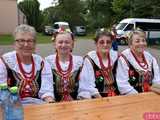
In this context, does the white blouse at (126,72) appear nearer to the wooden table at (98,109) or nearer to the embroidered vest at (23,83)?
the wooden table at (98,109)

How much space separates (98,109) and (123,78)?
1.31m

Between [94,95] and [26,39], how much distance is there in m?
0.95

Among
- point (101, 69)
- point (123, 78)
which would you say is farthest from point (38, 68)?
point (123, 78)

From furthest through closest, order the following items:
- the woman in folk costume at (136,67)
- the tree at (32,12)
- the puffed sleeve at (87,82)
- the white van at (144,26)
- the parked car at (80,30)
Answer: the tree at (32,12) < the parked car at (80,30) < the white van at (144,26) < the woman in folk costume at (136,67) < the puffed sleeve at (87,82)

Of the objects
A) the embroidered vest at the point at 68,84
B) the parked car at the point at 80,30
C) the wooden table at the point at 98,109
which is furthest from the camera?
the parked car at the point at 80,30

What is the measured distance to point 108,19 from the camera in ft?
157

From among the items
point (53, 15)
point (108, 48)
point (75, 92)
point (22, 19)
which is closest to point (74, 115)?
point (75, 92)

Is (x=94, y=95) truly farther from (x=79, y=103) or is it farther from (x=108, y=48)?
(x=79, y=103)

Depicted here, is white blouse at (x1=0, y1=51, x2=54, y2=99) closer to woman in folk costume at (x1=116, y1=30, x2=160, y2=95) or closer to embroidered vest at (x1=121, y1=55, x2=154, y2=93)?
woman in folk costume at (x1=116, y1=30, x2=160, y2=95)

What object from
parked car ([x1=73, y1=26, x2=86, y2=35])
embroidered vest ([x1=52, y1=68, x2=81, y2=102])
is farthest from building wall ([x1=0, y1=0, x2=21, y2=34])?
embroidered vest ([x1=52, y1=68, x2=81, y2=102])

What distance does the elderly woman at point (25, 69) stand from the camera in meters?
3.62

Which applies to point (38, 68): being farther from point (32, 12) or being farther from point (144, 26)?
point (32, 12)

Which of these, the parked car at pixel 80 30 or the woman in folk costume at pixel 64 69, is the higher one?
the woman in folk costume at pixel 64 69

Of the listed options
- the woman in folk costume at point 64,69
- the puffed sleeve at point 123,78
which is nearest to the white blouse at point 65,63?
the woman in folk costume at point 64,69
